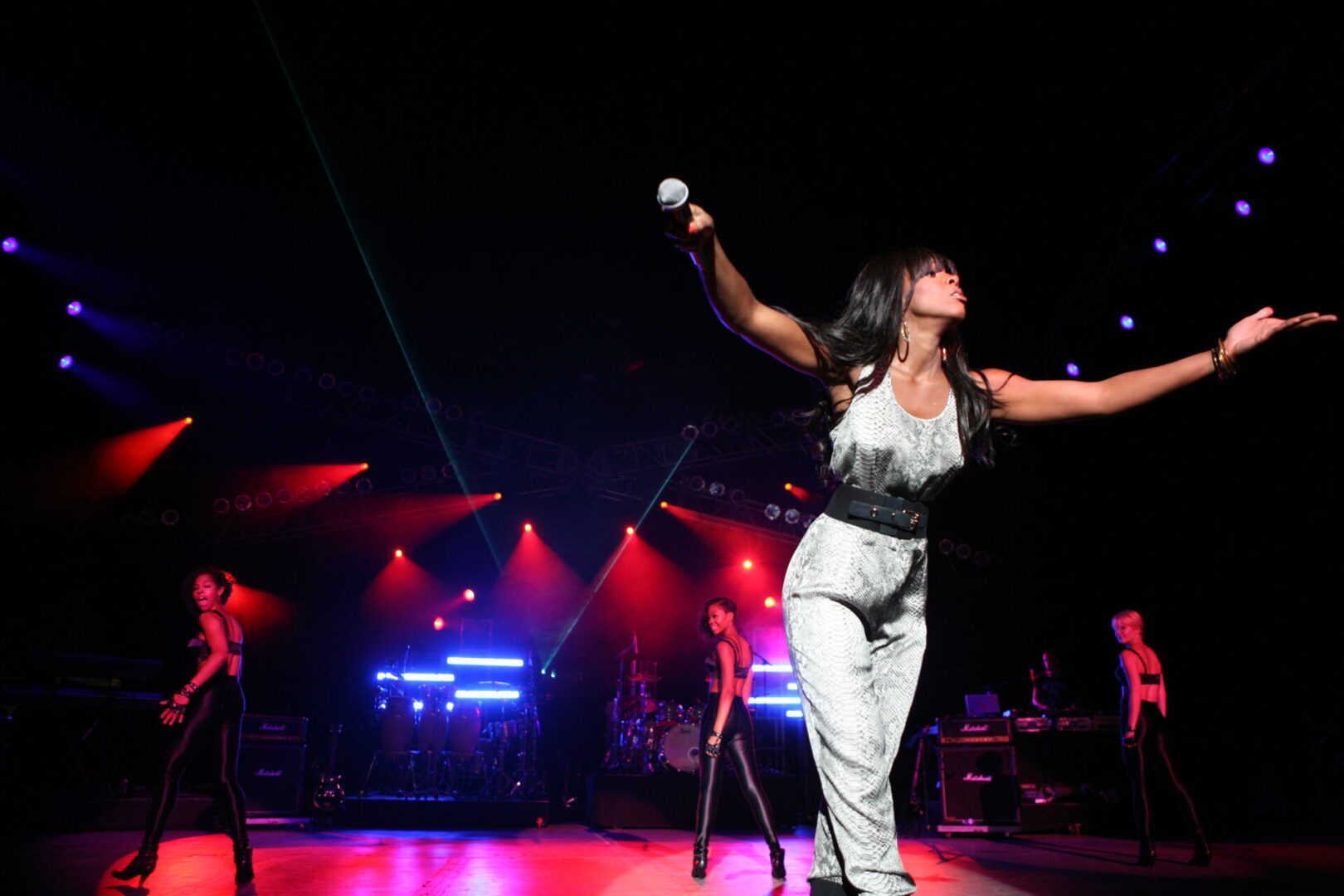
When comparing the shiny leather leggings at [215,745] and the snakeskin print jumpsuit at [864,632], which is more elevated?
the snakeskin print jumpsuit at [864,632]

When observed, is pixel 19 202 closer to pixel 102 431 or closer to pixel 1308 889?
pixel 102 431

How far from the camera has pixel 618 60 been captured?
23.4 feet

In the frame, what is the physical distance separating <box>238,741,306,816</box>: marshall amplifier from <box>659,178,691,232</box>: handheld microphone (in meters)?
10.1

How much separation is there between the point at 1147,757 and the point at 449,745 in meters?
8.39

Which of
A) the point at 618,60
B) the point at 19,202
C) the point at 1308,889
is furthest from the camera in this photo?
the point at 19,202

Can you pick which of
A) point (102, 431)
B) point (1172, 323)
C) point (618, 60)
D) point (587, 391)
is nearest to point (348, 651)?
point (102, 431)

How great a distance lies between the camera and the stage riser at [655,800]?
10.5 metres

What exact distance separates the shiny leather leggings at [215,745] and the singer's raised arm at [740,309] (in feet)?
16.5

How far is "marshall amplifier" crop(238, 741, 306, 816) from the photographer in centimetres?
965

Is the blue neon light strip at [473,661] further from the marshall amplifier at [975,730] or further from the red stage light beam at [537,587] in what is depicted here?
the marshall amplifier at [975,730]

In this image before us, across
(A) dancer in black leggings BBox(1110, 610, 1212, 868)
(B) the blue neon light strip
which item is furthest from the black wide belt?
(B) the blue neon light strip

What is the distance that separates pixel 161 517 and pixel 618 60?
9.91 metres

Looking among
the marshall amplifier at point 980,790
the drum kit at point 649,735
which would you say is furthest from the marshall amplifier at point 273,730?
the marshall amplifier at point 980,790

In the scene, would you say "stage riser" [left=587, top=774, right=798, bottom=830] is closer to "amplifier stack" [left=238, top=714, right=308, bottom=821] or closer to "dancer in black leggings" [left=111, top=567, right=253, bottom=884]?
"amplifier stack" [left=238, top=714, right=308, bottom=821]
